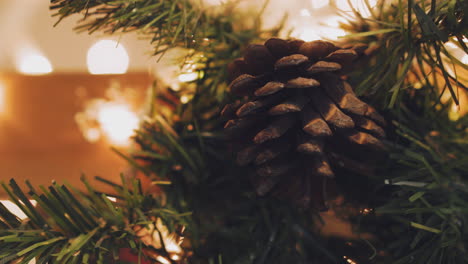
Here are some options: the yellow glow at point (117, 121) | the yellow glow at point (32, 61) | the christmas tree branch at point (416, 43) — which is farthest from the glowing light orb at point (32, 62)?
the christmas tree branch at point (416, 43)

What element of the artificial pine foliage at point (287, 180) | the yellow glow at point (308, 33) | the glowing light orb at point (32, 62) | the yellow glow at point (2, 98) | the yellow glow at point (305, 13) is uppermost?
the glowing light orb at point (32, 62)

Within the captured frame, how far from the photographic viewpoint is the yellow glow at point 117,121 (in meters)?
0.41

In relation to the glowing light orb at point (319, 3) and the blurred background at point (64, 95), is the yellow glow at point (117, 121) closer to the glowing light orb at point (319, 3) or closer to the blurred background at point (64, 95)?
the blurred background at point (64, 95)

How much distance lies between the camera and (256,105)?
156 mm

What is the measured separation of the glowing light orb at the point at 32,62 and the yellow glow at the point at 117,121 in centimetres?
10

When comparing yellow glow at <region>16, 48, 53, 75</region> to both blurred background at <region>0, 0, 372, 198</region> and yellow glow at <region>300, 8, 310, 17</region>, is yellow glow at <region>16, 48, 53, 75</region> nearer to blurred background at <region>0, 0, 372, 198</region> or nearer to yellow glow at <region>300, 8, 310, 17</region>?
blurred background at <region>0, 0, 372, 198</region>

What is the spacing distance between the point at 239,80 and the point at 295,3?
0.19 m

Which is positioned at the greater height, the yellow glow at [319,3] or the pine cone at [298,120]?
the yellow glow at [319,3]

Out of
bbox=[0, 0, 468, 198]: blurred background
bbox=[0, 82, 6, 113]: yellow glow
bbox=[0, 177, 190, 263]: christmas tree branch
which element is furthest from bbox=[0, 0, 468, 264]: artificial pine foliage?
bbox=[0, 82, 6, 113]: yellow glow

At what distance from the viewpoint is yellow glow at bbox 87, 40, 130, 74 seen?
44cm

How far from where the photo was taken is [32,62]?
441 millimetres

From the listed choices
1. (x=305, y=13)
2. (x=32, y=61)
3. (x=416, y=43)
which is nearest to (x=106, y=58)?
(x=32, y=61)

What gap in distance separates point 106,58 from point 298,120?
1.23 ft

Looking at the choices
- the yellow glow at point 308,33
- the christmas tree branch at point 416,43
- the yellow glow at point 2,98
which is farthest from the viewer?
the yellow glow at point 2,98
